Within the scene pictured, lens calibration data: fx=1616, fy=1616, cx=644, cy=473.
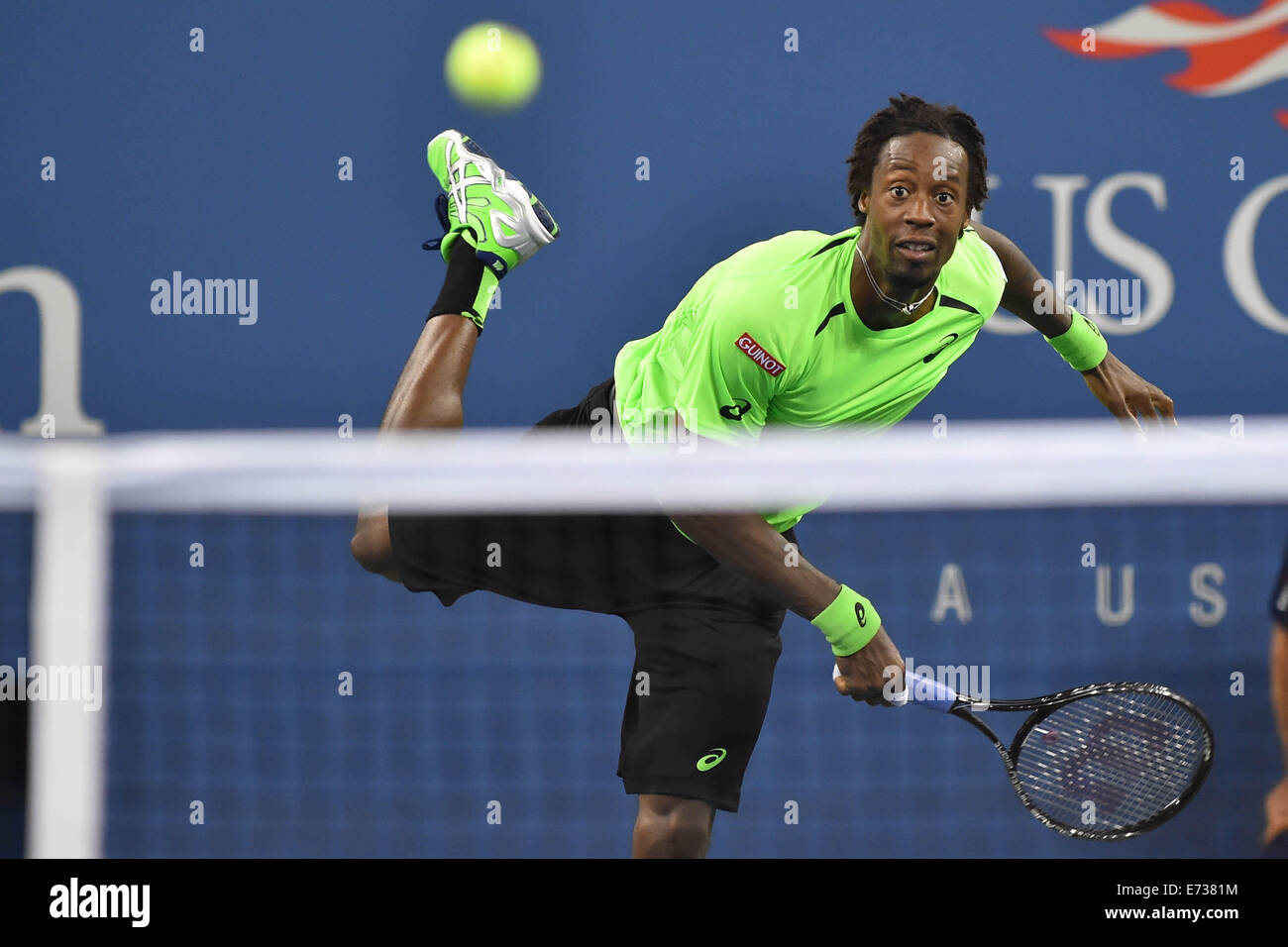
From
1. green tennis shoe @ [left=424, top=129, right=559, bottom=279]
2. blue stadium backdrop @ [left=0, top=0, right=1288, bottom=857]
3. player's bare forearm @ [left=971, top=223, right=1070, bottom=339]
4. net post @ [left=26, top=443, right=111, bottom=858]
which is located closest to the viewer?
net post @ [left=26, top=443, right=111, bottom=858]

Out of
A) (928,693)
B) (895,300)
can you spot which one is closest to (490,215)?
(895,300)

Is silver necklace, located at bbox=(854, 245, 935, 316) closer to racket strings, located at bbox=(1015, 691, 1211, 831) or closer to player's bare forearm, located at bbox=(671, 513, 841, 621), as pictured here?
player's bare forearm, located at bbox=(671, 513, 841, 621)

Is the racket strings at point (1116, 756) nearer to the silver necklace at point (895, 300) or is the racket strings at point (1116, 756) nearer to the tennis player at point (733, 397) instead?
the tennis player at point (733, 397)

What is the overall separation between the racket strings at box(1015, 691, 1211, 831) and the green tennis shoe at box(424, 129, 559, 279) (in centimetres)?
124

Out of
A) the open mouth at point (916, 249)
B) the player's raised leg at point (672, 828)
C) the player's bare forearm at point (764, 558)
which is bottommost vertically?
the player's raised leg at point (672, 828)

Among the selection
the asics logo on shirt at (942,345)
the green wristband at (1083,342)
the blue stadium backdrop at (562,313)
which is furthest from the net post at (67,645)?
the green wristband at (1083,342)

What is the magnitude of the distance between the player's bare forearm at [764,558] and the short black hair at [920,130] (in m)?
0.53

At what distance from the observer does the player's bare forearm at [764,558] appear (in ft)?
7.67

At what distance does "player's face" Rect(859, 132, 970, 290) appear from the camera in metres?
2.36

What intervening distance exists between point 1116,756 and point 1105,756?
0.05ft

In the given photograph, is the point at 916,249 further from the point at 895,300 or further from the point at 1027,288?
the point at 1027,288

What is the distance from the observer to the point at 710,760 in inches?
99.9

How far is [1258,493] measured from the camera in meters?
2.01

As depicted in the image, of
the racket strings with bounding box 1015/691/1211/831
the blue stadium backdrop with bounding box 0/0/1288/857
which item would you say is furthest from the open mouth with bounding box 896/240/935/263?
the blue stadium backdrop with bounding box 0/0/1288/857
